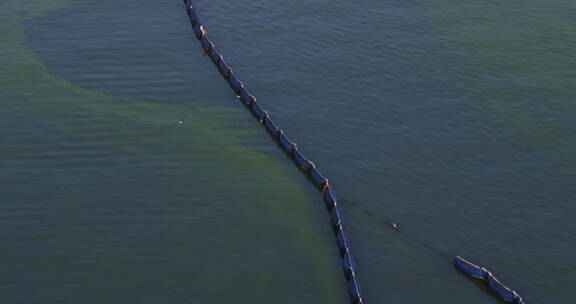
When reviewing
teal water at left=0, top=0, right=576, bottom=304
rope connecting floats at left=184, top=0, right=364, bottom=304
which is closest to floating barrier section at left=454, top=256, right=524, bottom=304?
teal water at left=0, top=0, right=576, bottom=304

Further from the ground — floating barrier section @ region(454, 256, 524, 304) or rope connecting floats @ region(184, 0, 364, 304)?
rope connecting floats @ region(184, 0, 364, 304)

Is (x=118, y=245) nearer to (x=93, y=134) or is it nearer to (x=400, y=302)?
(x=93, y=134)

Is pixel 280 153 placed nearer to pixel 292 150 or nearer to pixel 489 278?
pixel 292 150

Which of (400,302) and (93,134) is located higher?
(93,134)

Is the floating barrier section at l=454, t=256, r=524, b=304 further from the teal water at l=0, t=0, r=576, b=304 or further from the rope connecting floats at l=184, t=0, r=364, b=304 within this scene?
the rope connecting floats at l=184, t=0, r=364, b=304

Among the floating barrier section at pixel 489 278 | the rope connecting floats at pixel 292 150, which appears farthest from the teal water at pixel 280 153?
the rope connecting floats at pixel 292 150

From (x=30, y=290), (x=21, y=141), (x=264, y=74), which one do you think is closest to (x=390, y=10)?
(x=264, y=74)

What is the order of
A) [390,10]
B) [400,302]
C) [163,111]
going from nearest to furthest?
1. [400,302]
2. [163,111]
3. [390,10]
